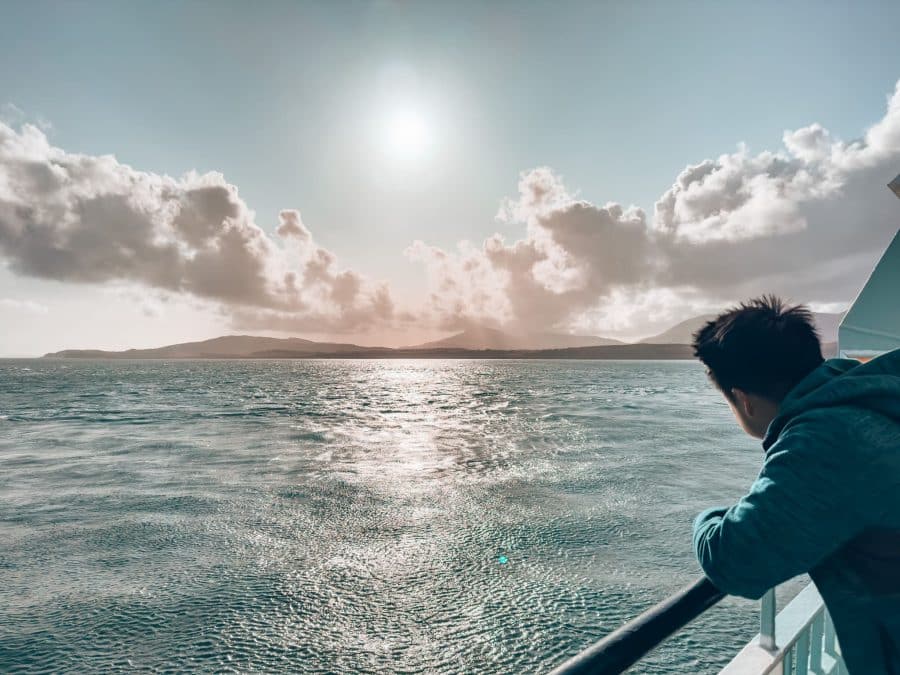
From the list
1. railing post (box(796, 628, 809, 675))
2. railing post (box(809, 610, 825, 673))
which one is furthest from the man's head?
railing post (box(809, 610, 825, 673))

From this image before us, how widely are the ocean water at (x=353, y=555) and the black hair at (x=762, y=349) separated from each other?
6.53 m

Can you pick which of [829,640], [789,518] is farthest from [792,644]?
[789,518]

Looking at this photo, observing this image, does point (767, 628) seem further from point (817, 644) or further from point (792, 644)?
point (817, 644)

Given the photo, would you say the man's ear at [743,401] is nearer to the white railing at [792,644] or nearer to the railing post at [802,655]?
the white railing at [792,644]

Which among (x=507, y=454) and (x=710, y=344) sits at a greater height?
(x=710, y=344)

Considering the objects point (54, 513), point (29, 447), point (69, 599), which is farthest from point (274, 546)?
point (29, 447)

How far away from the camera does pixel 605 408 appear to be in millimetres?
41938

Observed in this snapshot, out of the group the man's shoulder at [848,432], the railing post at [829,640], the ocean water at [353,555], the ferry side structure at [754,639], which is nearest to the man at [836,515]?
the man's shoulder at [848,432]

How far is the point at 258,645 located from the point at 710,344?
7.81 m

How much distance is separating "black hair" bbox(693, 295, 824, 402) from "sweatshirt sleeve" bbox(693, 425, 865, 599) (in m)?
0.31

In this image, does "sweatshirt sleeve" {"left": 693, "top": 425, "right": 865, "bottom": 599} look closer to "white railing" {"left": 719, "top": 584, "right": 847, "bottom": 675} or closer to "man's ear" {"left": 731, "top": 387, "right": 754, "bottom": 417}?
"man's ear" {"left": 731, "top": 387, "right": 754, "bottom": 417}

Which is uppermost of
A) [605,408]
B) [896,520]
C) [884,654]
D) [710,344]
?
[710,344]

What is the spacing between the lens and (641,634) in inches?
38.7

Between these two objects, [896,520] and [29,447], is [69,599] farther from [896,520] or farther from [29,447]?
[29,447]
